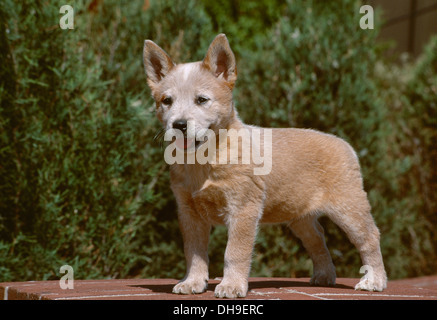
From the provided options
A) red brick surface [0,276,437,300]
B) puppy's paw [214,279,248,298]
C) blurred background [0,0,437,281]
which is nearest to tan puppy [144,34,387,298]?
puppy's paw [214,279,248,298]

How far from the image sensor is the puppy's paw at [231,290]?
13.7 feet

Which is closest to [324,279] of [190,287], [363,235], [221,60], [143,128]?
[363,235]

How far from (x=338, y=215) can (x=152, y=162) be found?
3020 millimetres

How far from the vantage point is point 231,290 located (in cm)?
419

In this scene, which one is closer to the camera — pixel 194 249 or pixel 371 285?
pixel 194 249

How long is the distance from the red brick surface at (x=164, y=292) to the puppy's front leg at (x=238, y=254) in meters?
0.12

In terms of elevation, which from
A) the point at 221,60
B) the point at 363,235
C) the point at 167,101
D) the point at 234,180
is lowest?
the point at 363,235

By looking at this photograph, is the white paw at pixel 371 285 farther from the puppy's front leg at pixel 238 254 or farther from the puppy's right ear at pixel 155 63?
the puppy's right ear at pixel 155 63

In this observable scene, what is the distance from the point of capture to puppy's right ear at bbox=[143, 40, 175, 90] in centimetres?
472

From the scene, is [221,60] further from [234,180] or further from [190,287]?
[190,287]

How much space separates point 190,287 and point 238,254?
0.49 metres

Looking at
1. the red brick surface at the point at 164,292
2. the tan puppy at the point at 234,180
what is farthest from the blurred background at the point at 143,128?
the tan puppy at the point at 234,180

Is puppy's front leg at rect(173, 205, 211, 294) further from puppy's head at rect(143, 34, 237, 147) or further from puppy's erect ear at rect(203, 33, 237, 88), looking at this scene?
puppy's erect ear at rect(203, 33, 237, 88)

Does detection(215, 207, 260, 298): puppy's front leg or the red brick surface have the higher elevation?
detection(215, 207, 260, 298): puppy's front leg
